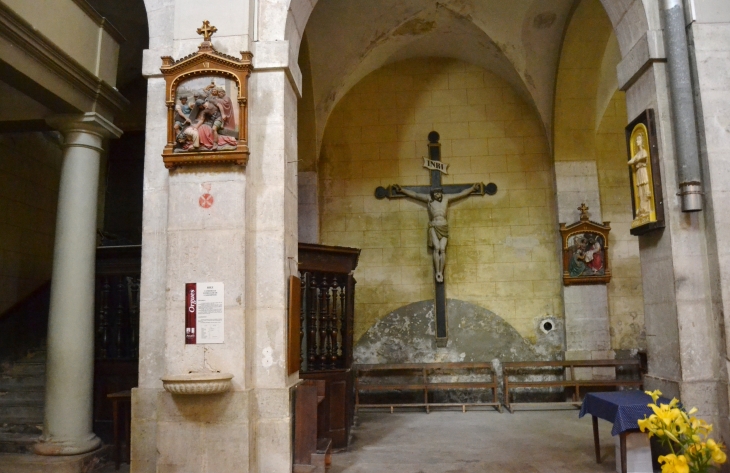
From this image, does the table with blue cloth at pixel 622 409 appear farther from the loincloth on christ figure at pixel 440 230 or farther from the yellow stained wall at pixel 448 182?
the loincloth on christ figure at pixel 440 230

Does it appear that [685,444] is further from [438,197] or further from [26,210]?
[26,210]

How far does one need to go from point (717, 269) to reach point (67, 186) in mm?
5624

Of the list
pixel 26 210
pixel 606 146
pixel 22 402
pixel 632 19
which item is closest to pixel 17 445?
pixel 22 402

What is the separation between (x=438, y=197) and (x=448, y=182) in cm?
47

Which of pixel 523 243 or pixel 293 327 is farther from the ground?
pixel 523 243

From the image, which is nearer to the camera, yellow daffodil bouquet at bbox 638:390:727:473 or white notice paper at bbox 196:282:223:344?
yellow daffodil bouquet at bbox 638:390:727:473

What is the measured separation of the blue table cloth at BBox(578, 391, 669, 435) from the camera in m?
4.24

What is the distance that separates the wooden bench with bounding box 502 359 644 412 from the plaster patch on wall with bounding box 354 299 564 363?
0.25 metres

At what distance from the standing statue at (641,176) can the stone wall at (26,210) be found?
7.23 metres

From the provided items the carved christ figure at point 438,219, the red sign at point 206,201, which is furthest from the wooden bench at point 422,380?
the red sign at point 206,201

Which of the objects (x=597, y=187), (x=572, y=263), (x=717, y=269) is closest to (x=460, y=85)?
(x=597, y=187)

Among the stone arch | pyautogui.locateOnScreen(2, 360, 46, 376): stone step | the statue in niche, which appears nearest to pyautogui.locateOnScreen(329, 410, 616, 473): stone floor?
the statue in niche

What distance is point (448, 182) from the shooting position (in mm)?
9555

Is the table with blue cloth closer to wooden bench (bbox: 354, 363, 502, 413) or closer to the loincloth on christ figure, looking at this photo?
wooden bench (bbox: 354, 363, 502, 413)
